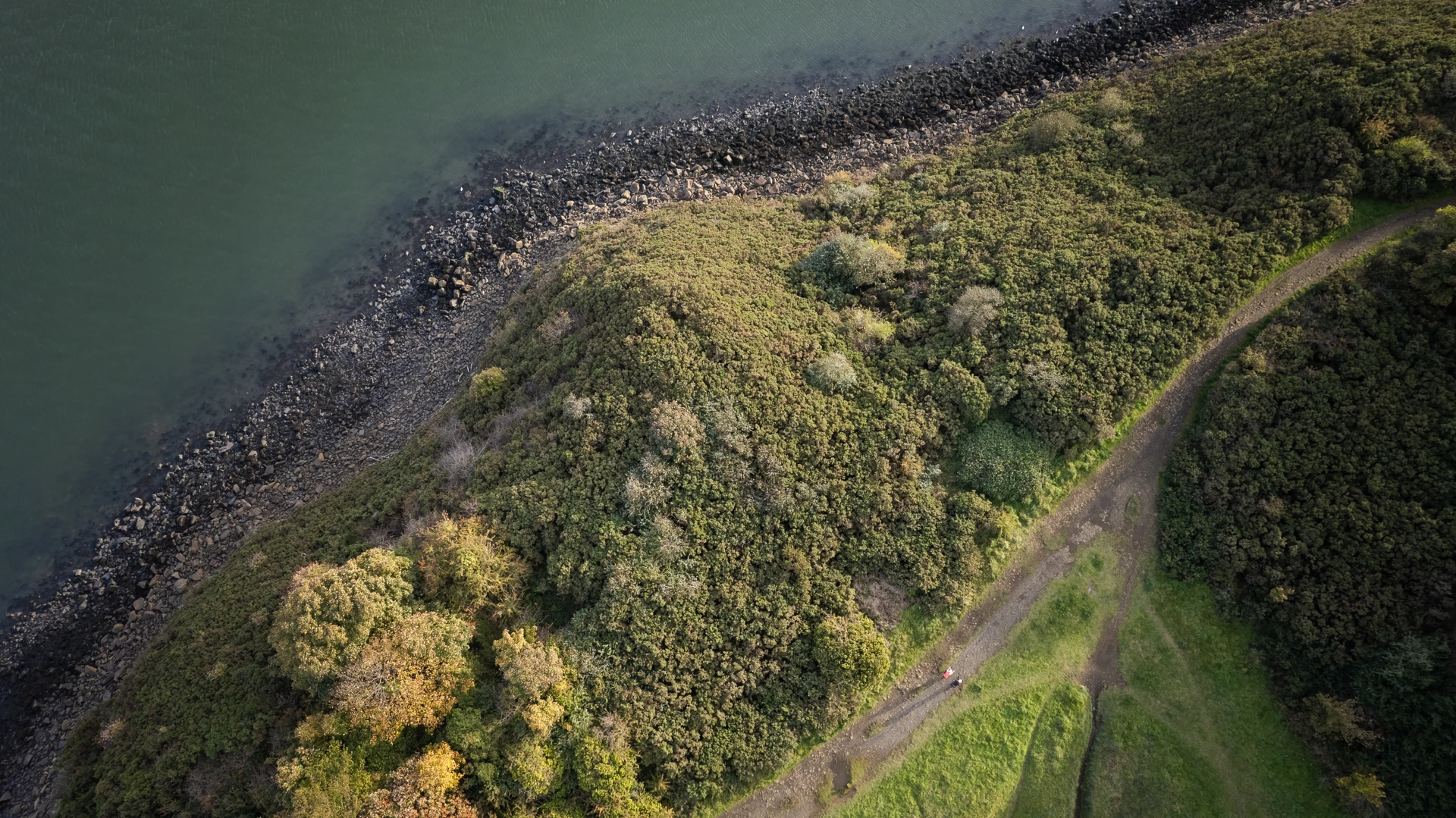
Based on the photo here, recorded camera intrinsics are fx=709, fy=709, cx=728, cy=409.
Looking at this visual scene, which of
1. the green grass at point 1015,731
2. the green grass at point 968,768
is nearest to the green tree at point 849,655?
the green grass at point 1015,731

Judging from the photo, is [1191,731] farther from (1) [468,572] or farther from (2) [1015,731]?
(1) [468,572]

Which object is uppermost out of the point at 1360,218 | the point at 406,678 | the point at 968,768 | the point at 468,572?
the point at 1360,218

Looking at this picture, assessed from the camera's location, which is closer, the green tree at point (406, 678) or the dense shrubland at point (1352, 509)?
the green tree at point (406, 678)

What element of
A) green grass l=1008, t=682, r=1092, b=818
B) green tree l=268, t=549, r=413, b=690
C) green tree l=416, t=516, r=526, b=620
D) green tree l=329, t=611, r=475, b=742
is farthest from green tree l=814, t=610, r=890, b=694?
green tree l=268, t=549, r=413, b=690

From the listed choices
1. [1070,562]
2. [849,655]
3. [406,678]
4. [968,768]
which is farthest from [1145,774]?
[406,678]

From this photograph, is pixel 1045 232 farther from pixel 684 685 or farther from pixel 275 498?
pixel 275 498

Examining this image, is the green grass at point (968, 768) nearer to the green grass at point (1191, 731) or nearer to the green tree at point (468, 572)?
the green grass at point (1191, 731)
